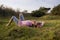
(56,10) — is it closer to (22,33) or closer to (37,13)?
(37,13)

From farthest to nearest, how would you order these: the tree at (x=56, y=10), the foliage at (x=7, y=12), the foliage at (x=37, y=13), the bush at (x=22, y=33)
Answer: the tree at (x=56, y=10) < the foliage at (x=37, y=13) < the foliage at (x=7, y=12) < the bush at (x=22, y=33)

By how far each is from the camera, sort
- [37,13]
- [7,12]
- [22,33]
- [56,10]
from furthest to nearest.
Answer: [56,10] → [37,13] → [7,12] → [22,33]

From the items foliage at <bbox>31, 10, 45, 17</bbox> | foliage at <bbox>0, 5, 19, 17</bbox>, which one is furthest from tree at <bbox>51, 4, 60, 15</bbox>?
foliage at <bbox>0, 5, 19, 17</bbox>

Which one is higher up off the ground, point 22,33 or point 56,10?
point 56,10

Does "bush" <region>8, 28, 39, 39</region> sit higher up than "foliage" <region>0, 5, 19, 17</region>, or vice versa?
"foliage" <region>0, 5, 19, 17</region>

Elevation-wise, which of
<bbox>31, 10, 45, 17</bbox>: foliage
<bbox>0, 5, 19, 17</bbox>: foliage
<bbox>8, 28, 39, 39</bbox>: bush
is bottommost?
<bbox>8, 28, 39, 39</bbox>: bush

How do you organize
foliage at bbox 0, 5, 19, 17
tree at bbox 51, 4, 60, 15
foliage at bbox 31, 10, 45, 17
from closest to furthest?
foliage at bbox 0, 5, 19, 17 < foliage at bbox 31, 10, 45, 17 < tree at bbox 51, 4, 60, 15

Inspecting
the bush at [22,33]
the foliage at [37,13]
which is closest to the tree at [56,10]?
the foliage at [37,13]

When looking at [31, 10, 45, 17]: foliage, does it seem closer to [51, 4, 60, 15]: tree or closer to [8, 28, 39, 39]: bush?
[51, 4, 60, 15]: tree

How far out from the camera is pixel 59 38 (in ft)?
24.5

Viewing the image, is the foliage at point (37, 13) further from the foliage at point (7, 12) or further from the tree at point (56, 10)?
the foliage at point (7, 12)

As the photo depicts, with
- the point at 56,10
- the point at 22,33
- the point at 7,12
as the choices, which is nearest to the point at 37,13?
the point at 56,10

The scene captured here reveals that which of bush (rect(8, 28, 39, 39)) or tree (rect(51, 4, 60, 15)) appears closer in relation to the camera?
bush (rect(8, 28, 39, 39))

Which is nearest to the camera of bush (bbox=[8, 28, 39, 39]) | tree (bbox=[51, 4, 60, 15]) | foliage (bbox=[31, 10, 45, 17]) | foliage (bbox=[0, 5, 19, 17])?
bush (bbox=[8, 28, 39, 39])
